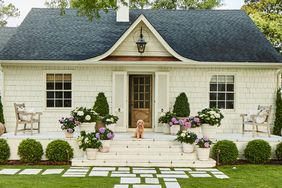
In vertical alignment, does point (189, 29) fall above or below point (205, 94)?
above

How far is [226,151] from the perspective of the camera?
13.3 m

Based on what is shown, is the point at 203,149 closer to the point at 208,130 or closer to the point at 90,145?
the point at 208,130

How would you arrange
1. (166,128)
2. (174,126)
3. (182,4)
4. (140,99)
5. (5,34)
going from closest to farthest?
(174,126), (166,128), (140,99), (5,34), (182,4)

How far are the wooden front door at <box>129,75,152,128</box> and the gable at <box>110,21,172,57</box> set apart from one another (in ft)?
3.62

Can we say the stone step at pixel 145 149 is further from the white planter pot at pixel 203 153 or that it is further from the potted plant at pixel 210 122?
the potted plant at pixel 210 122

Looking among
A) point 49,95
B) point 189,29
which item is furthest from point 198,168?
point 189,29

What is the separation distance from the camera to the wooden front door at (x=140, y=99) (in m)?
17.1

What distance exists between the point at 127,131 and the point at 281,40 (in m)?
14.0

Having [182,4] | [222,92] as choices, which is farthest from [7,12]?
[222,92]

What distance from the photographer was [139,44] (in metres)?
16.0

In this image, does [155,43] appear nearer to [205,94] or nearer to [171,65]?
[171,65]

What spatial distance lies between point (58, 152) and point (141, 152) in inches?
97.1

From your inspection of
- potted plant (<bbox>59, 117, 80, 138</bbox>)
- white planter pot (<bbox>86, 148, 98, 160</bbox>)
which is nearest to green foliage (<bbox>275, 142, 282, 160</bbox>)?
white planter pot (<bbox>86, 148, 98, 160</bbox>)

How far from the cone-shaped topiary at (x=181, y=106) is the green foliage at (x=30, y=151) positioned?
519 cm
